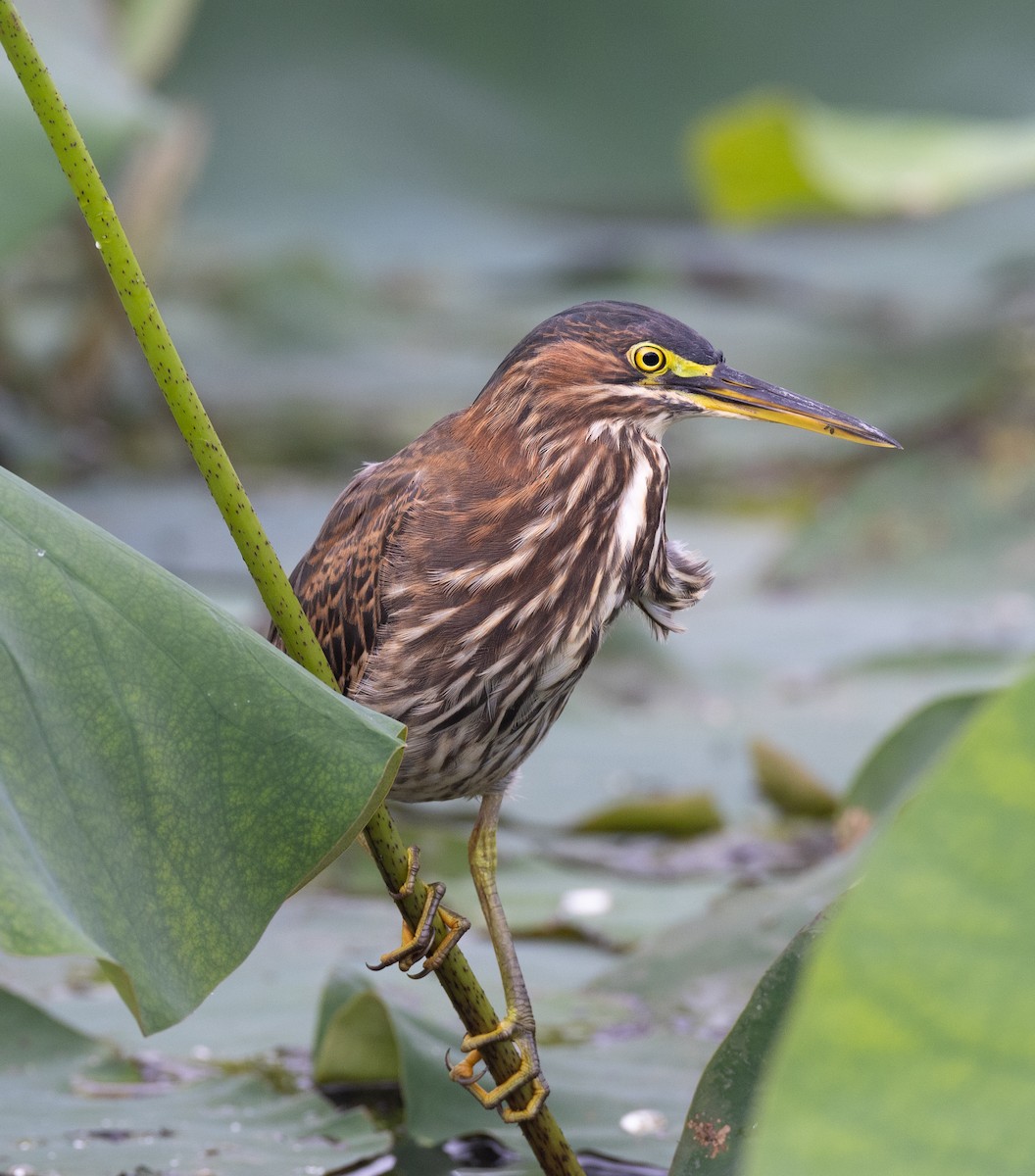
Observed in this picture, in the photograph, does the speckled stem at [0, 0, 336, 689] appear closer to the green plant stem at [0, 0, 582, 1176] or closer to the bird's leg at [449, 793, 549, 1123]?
the green plant stem at [0, 0, 582, 1176]

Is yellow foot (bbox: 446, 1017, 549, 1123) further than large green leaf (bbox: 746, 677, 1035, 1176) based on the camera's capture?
Yes

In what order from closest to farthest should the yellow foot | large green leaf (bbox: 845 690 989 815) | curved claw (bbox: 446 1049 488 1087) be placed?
the yellow foot < curved claw (bbox: 446 1049 488 1087) < large green leaf (bbox: 845 690 989 815)

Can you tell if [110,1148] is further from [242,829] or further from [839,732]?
[839,732]

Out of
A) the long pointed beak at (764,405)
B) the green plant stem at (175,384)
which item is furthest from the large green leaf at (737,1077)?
the long pointed beak at (764,405)

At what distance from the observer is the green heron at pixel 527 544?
188cm

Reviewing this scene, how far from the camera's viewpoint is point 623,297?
595cm

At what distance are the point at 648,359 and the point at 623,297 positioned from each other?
13.5ft

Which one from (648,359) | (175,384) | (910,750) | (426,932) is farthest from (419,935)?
(910,750)

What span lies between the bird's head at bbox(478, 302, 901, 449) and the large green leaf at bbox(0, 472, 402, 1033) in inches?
26.1

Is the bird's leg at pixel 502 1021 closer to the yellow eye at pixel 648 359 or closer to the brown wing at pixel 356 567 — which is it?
the brown wing at pixel 356 567

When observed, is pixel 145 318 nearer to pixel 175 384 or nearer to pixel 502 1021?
pixel 175 384

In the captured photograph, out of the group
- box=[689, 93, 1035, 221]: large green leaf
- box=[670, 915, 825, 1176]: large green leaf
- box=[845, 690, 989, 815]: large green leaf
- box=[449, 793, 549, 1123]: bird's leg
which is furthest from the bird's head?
box=[689, 93, 1035, 221]: large green leaf

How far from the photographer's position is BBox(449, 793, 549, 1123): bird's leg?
5.83ft

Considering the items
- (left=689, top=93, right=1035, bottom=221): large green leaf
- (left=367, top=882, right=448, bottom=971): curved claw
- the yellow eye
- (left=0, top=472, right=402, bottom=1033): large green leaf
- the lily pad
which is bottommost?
the lily pad
